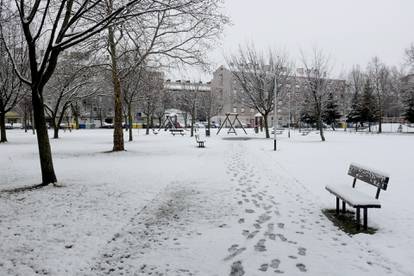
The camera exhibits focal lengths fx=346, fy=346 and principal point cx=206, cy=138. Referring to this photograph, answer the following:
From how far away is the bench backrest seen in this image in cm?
605

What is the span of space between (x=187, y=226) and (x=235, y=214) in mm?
1160

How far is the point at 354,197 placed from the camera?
5.90 m

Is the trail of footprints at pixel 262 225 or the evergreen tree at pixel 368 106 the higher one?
the evergreen tree at pixel 368 106

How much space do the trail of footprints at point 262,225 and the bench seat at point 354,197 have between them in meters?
0.78

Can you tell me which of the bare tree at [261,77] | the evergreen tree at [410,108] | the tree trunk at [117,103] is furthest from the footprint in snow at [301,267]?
the evergreen tree at [410,108]

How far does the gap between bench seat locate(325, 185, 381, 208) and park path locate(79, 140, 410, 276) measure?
0.54 m

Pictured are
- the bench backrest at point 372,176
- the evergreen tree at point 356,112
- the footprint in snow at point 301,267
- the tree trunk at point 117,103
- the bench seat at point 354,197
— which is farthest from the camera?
the evergreen tree at point 356,112

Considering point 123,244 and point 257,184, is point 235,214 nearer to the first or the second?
point 123,244

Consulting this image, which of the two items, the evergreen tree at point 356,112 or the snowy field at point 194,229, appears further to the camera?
the evergreen tree at point 356,112

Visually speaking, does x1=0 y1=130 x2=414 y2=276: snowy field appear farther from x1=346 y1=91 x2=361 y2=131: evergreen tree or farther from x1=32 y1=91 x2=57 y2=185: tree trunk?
x1=346 y1=91 x2=361 y2=131: evergreen tree

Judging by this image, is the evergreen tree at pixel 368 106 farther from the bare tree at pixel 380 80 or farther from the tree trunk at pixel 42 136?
the tree trunk at pixel 42 136

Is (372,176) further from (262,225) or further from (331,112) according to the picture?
(331,112)

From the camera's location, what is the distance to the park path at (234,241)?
4.22 meters

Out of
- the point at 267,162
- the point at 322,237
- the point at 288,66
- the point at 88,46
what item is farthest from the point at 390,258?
the point at 288,66
